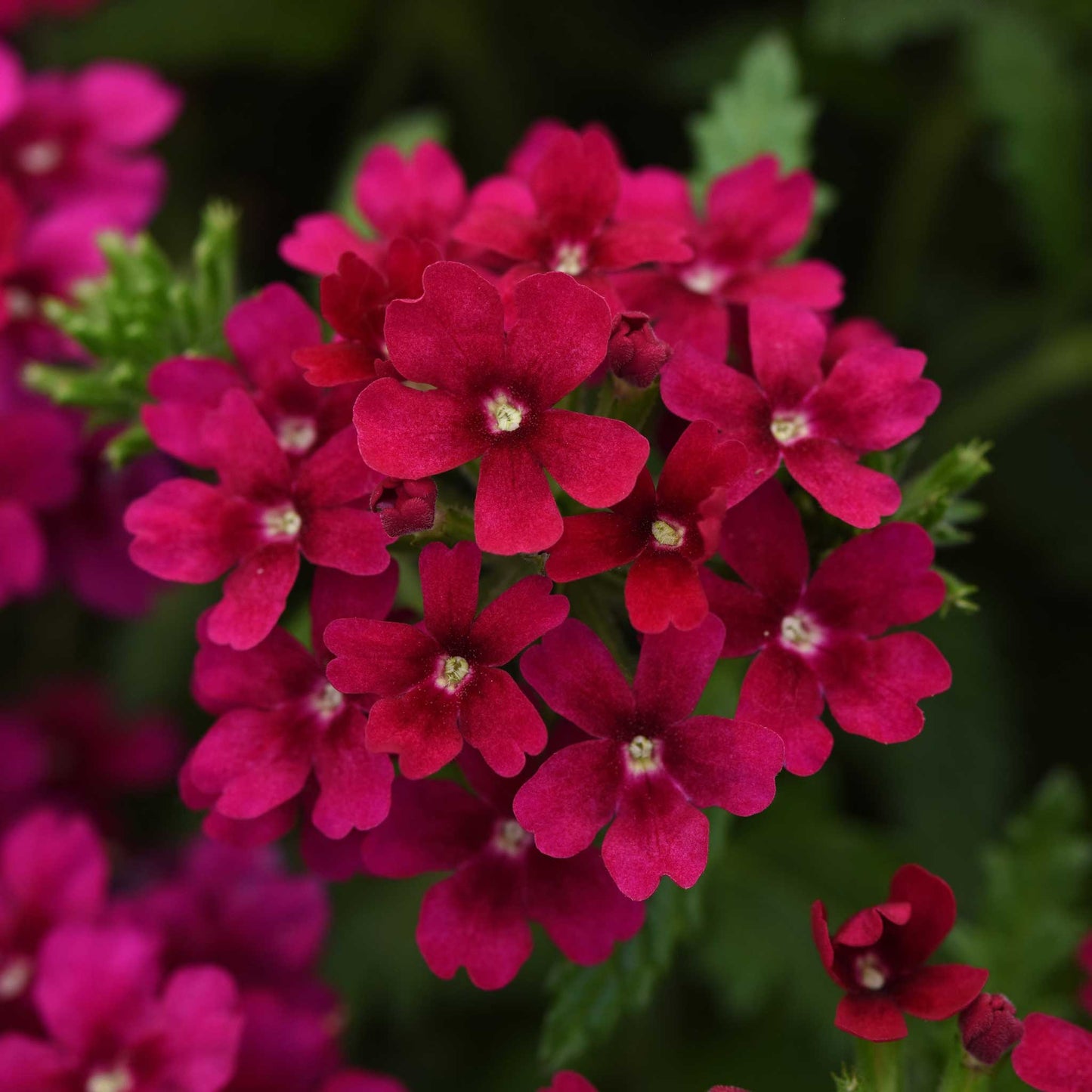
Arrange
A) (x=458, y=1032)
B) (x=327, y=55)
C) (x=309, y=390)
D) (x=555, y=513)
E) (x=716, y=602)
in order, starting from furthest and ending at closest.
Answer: (x=327, y=55), (x=458, y=1032), (x=309, y=390), (x=716, y=602), (x=555, y=513)

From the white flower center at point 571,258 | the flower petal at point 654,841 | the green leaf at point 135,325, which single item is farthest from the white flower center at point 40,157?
the flower petal at point 654,841

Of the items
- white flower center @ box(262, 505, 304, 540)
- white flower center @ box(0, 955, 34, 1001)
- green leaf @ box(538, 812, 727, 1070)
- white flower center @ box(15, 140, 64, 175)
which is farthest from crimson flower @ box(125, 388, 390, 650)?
white flower center @ box(15, 140, 64, 175)

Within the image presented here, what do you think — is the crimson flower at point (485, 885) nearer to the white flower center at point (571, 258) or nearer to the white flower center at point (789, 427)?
the white flower center at point (789, 427)

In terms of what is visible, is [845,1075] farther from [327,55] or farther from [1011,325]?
[327,55]

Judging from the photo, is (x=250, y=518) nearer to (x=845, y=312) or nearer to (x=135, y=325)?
(x=135, y=325)

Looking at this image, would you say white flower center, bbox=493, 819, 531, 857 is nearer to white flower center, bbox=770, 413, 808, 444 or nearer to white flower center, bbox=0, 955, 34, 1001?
white flower center, bbox=770, 413, 808, 444

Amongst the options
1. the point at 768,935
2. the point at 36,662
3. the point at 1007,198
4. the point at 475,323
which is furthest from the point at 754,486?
the point at 36,662

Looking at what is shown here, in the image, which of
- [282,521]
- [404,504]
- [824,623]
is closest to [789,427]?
[824,623]
